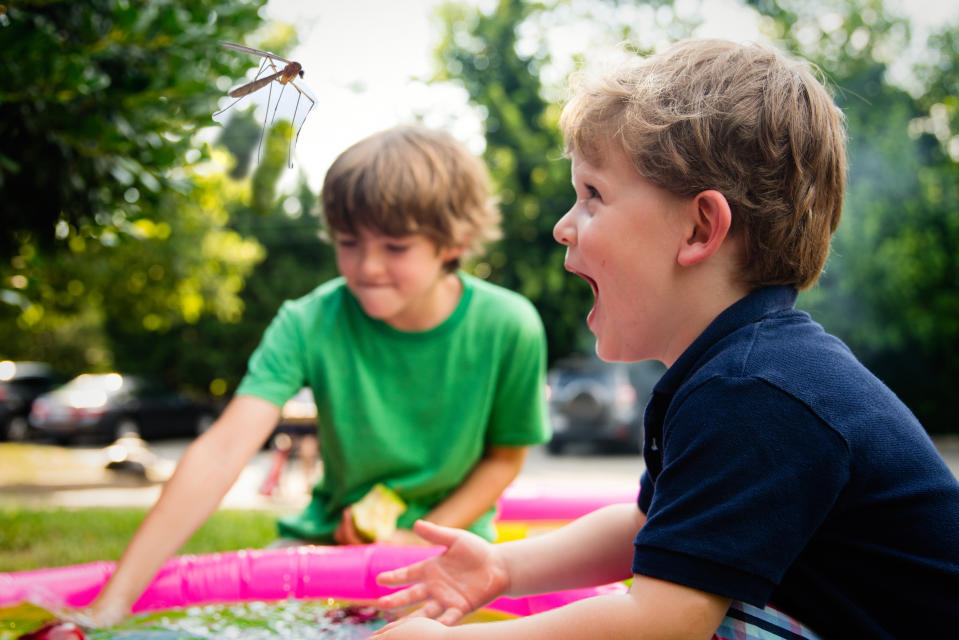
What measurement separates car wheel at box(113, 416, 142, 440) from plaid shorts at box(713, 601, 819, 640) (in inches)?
630

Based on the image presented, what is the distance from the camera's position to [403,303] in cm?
230

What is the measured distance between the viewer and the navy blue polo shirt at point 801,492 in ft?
3.50

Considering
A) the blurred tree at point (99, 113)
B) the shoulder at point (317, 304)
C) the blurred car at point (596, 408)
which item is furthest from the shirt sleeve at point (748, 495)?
the blurred car at point (596, 408)

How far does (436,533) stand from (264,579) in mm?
770

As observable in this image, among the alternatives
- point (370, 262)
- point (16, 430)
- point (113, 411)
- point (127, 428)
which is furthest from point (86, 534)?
point (16, 430)

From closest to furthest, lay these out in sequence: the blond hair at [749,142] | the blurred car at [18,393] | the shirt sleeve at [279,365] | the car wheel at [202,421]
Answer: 1. the blond hair at [749,142]
2. the shirt sleeve at [279,365]
3. the car wheel at [202,421]
4. the blurred car at [18,393]

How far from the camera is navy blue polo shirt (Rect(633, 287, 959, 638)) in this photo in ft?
3.50

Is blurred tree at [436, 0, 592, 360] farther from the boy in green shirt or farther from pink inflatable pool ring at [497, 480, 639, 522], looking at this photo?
the boy in green shirt

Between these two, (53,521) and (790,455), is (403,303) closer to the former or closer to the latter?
(790,455)

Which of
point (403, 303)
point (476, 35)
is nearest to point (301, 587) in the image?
point (403, 303)

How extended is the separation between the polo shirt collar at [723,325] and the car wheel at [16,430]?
18548mm

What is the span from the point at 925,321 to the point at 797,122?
1582 centimetres

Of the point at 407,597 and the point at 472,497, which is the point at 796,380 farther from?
the point at 472,497

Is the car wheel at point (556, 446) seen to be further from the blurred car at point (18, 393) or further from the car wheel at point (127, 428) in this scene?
the blurred car at point (18, 393)
